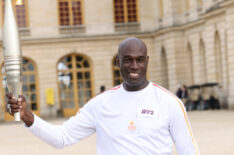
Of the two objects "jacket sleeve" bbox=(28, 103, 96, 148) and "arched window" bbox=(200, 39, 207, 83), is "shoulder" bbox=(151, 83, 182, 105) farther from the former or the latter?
"arched window" bbox=(200, 39, 207, 83)

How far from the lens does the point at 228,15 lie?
24344 mm

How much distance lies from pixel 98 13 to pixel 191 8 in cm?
567

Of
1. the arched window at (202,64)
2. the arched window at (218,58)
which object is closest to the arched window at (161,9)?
the arched window at (202,64)

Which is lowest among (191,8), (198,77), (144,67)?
(198,77)

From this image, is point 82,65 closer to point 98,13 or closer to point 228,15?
point 98,13

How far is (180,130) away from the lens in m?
2.92

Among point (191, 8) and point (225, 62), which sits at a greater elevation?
point (191, 8)

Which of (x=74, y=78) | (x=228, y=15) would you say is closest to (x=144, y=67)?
(x=228, y=15)

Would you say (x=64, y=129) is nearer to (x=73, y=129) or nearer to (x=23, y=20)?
(x=73, y=129)

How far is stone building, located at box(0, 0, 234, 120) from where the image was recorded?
3042 cm

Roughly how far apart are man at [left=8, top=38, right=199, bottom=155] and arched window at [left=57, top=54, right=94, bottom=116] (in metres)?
28.6

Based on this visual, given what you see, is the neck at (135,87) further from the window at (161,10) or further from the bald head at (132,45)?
the window at (161,10)

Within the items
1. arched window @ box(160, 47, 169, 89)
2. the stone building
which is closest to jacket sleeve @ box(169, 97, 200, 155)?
the stone building

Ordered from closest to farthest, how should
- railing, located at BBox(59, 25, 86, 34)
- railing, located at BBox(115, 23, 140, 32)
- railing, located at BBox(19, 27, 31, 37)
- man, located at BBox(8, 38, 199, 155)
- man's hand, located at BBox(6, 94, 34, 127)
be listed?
man's hand, located at BBox(6, 94, 34, 127) → man, located at BBox(8, 38, 199, 155) → railing, located at BBox(19, 27, 31, 37) → railing, located at BBox(59, 25, 86, 34) → railing, located at BBox(115, 23, 140, 32)
